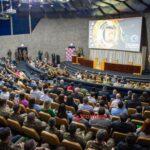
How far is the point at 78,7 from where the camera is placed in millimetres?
21516

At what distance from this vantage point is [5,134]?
432 cm

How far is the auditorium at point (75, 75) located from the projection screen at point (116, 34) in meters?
0.06

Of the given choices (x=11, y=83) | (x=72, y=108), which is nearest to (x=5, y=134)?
(x=72, y=108)

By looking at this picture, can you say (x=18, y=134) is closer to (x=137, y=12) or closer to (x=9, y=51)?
(x=137, y=12)

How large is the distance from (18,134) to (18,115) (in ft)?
1.96

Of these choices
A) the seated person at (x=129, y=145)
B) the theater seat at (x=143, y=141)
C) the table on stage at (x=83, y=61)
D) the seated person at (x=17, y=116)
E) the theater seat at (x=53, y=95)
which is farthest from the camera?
the table on stage at (x=83, y=61)

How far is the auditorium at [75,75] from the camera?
518 cm

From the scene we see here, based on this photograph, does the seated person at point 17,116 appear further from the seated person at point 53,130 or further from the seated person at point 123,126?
the seated person at point 123,126

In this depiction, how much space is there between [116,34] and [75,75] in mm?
4749

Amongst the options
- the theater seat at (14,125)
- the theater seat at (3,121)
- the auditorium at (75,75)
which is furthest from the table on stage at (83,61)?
the theater seat at (14,125)

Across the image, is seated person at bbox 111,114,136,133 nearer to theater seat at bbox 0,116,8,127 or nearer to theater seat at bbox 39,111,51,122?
theater seat at bbox 39,111,51,122

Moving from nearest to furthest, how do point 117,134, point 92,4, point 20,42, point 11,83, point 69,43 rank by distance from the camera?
point 117,134
point 11,83
point 92,4
point 69,43
point 20,42

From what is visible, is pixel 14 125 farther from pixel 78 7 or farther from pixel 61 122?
pixel 78 7

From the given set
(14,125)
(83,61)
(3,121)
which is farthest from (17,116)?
(83,61)
